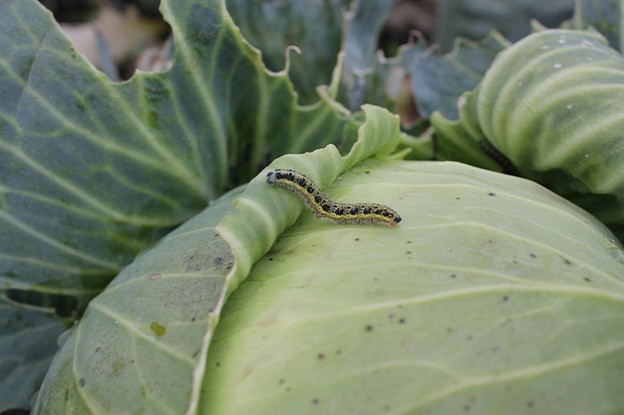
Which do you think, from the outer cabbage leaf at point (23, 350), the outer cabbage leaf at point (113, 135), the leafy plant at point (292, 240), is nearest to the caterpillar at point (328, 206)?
the leafy plant at point (292, 240)

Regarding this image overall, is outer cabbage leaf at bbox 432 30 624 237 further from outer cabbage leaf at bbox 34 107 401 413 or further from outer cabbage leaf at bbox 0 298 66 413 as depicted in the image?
outer cabbage leaf at bbox 0 298 66 413

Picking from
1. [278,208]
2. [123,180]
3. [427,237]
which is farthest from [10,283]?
[427,237]

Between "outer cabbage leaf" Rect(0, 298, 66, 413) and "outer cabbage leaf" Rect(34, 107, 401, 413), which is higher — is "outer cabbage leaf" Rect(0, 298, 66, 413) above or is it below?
below

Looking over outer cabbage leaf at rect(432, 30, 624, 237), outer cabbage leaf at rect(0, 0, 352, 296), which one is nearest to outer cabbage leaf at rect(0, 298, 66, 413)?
outer cabbage leaf at rect(0, 0, 352, 296)

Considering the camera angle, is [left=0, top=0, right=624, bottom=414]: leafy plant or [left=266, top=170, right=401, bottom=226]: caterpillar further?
[left=266, top=170, right=401, bottom=226]: caterpillar

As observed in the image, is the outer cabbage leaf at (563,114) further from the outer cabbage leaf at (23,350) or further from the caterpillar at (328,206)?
the outer cabbage leaf at (23,350)

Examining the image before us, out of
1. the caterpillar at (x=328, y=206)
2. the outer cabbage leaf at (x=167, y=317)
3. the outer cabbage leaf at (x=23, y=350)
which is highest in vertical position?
the caterpillar at (x=328, y=206)
